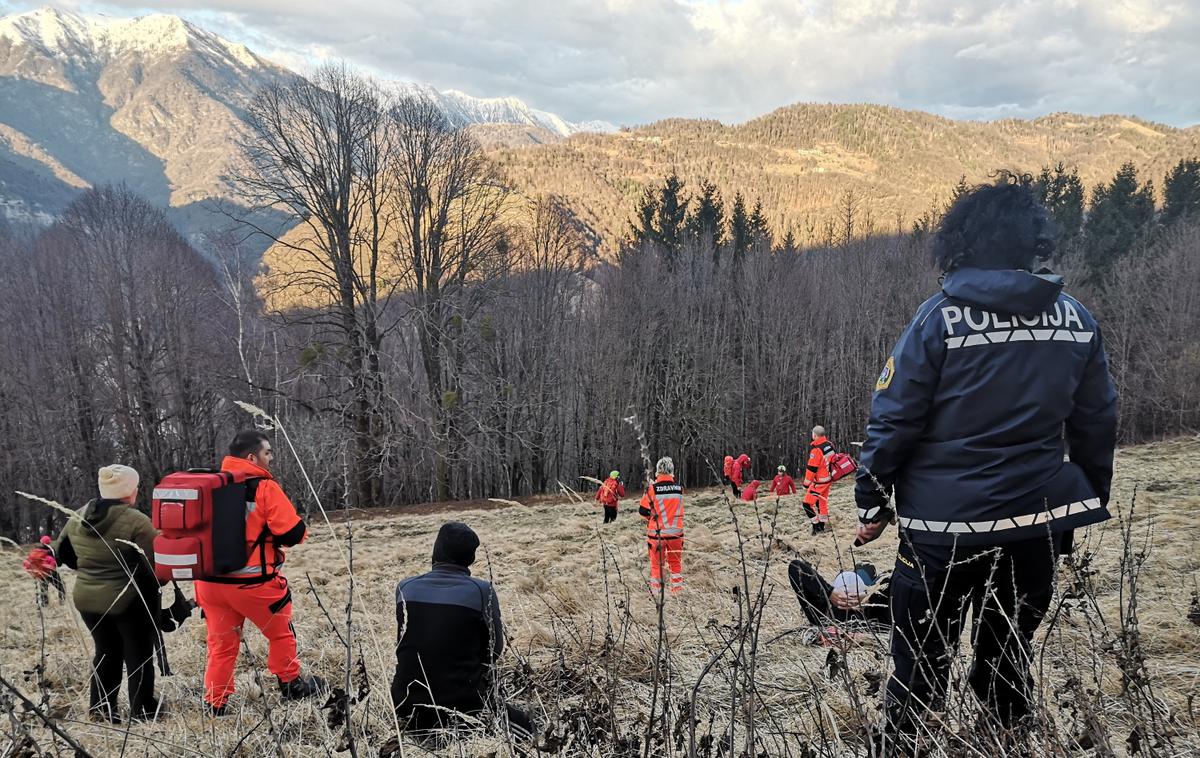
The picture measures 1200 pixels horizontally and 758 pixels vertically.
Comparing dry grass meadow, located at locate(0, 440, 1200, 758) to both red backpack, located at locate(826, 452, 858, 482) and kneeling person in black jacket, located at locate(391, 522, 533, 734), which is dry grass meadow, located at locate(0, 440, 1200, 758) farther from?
Answer: red backpack, located at locate(826, 452, 858, 482)

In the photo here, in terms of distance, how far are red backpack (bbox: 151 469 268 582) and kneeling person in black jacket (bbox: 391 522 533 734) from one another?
4.04ft

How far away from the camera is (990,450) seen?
2025 mm

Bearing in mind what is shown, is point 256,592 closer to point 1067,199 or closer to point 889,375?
point 889,375

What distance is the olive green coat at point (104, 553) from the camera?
3691 mm

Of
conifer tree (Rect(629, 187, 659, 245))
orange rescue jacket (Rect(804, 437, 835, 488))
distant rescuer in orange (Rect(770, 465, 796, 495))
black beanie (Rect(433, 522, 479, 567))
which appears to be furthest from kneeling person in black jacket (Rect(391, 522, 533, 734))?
conifer tree (Rect(629, 187, 659, 245))

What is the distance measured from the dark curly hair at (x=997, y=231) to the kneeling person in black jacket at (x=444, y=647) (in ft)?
7.69

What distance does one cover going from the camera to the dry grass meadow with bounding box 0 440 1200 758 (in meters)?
1.59

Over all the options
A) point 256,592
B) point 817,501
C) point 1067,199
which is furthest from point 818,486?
point 1067,199

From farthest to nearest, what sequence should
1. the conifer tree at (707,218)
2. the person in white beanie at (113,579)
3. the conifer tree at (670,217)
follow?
the conifer tree at (707,218)
the conifer tree at (670,217)
the person in white beanie at (113,579)

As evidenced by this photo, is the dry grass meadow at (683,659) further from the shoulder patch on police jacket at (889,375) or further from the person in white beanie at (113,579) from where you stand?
the shoulder patch on police jacket at (889,375)

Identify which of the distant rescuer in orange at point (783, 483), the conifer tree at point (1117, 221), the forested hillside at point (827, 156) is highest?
the forested hillside at point (827, 156)

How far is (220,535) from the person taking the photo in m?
3.59

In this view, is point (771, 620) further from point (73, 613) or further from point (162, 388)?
point (162, 388)

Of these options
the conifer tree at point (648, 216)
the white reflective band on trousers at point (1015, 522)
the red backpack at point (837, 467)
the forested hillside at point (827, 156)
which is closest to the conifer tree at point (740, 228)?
the conifer tree at point (648, 216)
